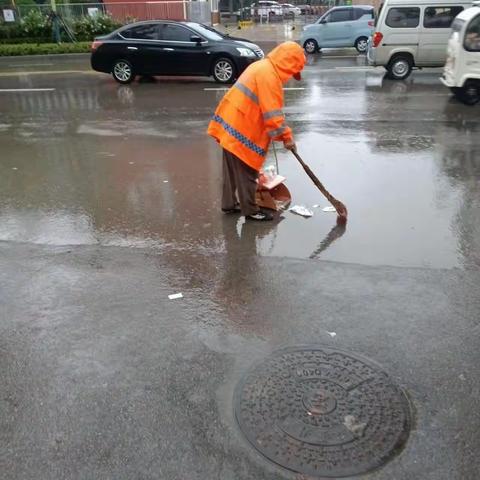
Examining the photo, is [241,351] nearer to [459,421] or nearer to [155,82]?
[459,421]

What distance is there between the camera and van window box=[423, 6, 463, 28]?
13.5m

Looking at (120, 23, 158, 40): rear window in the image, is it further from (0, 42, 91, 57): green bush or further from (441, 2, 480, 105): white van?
(0, 42, 91, 57): green bush

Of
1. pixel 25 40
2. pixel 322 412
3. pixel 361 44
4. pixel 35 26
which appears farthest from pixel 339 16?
pixel 322 412

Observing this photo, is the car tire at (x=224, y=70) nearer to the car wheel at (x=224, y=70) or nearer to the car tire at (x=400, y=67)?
the car wheel at (x=224, y=70)

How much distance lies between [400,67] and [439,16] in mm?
1475

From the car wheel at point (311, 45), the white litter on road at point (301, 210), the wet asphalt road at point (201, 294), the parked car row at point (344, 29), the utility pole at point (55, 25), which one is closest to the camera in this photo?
the wet asphalt road at point (201, 294)

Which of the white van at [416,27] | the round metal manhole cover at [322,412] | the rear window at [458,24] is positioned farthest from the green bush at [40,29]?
the round metal manhole cover at [322,412]

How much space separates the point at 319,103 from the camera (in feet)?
38.1

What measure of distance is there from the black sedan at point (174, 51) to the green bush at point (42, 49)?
7843 millimetres

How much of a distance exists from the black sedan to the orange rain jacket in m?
9.13

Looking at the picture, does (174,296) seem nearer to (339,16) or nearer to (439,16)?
(439,16)

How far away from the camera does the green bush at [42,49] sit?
2130 centimetres

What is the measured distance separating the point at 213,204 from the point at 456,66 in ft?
21.9

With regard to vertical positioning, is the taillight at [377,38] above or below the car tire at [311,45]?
above
